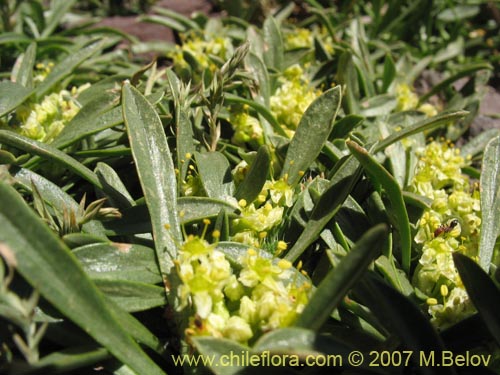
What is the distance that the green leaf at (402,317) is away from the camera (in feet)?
3.94

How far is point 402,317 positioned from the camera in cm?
122

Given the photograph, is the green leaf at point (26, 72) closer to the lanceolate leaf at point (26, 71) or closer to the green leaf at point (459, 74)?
the lanceolate leaf at point (26, 71)

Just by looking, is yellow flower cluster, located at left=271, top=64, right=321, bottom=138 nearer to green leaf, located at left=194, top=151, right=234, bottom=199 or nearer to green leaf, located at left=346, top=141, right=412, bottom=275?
green leaf, located at left=194, top=151, right=234, bottom=199

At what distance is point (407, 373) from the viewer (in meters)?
1.37

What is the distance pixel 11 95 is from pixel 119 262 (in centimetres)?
83

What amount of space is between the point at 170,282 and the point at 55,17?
2.25m

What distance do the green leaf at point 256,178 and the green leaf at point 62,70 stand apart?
0.94 m

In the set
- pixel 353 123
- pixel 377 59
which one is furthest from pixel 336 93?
pixel 377 59

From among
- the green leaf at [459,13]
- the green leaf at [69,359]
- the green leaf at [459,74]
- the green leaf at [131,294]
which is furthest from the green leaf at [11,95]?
the green leaf at [459,13]

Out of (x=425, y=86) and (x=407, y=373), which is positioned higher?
(x=425, y=86)

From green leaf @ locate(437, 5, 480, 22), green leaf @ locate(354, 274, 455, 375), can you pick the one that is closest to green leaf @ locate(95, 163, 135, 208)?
green leaf @ locate(354, 274, 455, 375)

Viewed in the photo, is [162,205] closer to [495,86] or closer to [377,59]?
[377,59]

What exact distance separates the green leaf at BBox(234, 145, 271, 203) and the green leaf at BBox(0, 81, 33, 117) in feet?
2.61

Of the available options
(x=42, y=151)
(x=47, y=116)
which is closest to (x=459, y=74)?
(x=47, y=116)
